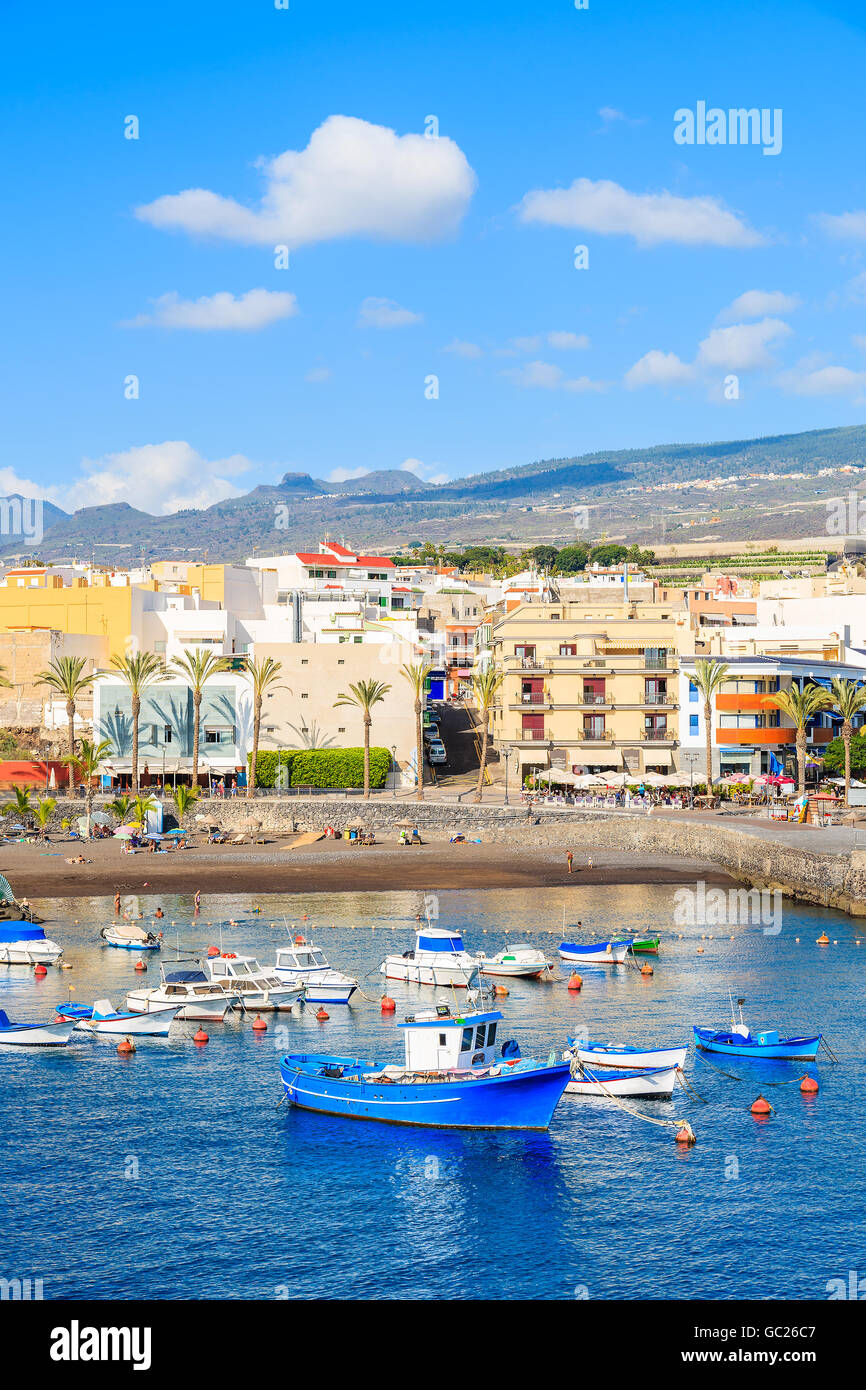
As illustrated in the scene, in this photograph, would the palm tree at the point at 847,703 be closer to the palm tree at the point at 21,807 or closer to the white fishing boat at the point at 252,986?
the white fishing boat at the point at 252,986

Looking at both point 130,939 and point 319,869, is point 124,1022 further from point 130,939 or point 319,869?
point 319,869

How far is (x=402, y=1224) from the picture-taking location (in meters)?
34.9

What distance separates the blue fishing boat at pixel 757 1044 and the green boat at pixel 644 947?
1445 centimetres

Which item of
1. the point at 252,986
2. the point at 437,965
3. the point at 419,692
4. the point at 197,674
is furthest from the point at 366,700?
the point at 252,986

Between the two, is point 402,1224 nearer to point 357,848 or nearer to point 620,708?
point 357,848

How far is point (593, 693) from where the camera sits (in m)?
114

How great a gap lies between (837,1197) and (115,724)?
301ft

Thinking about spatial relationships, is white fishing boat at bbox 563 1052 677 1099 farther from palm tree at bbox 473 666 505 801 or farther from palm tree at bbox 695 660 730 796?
palm tree at bbox 473 666 505 801

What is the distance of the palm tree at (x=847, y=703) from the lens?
101000 mm

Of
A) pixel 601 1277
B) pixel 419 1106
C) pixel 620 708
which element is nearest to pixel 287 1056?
pixel 419 1106

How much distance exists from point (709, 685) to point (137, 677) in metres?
48.3

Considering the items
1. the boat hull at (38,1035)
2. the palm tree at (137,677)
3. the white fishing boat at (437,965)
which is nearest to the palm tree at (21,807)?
the palm tree at (137,677)

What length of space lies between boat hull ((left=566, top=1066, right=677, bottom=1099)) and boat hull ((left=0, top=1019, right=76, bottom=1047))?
19.9 meters
